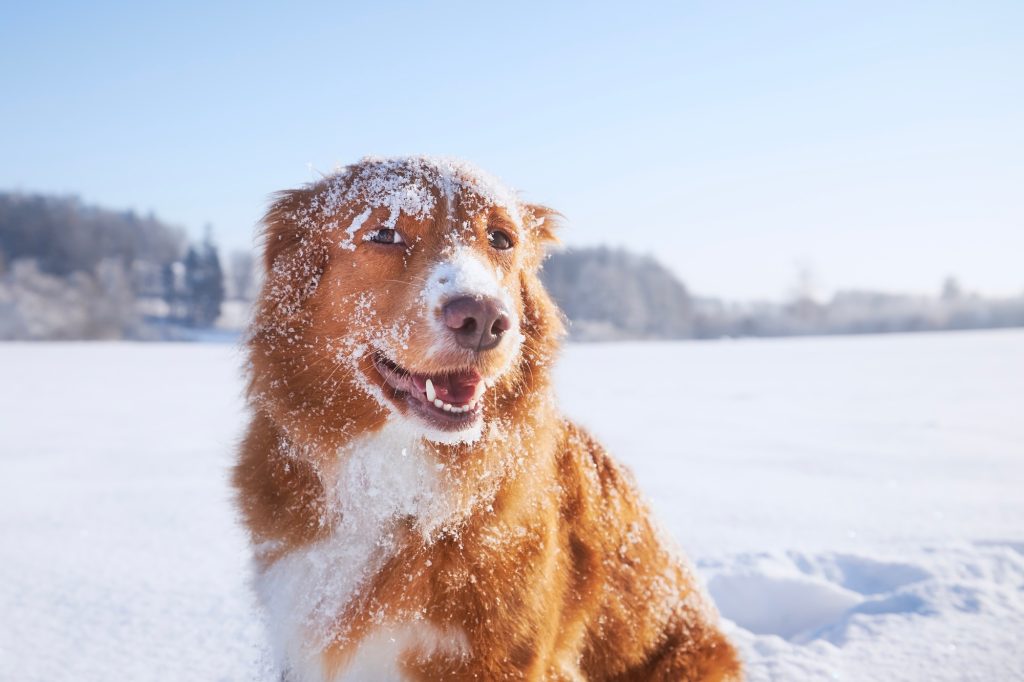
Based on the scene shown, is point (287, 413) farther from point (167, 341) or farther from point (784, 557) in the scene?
point (167, 341)

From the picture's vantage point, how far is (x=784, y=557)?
4.21 m

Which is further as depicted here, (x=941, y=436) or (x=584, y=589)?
(x=941, y=436)

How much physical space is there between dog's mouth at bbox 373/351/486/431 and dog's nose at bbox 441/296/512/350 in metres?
0.15

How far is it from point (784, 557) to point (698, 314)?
64.2 metres

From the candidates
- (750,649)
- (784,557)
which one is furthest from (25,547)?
(784,557)

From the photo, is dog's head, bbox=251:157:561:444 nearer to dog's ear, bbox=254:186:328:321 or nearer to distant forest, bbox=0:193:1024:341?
dog's ear, bbox=254:186:328:321

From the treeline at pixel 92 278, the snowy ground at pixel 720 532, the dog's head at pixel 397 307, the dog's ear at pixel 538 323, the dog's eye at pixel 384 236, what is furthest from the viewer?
the treeline at pixel 92 278

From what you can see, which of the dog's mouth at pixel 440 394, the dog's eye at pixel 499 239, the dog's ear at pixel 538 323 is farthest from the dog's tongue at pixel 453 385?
the dog's eye at pixel 499 239

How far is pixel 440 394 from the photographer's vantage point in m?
2.24

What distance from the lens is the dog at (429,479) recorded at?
6.75 feet

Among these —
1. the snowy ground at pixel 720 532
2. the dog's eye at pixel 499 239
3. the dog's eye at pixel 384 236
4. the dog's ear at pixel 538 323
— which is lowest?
the snowy ground at pixel 720 532

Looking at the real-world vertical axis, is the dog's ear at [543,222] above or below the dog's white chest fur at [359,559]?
above

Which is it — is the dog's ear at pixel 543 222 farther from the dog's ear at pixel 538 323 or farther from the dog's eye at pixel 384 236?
the dog's eye at pixel 384 236

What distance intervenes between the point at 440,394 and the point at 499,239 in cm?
80
